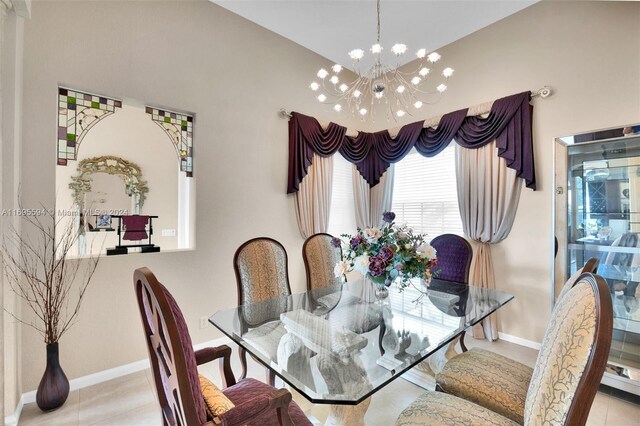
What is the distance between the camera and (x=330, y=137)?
372 centimetres

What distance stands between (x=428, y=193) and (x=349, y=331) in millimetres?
2645

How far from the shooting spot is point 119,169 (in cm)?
314

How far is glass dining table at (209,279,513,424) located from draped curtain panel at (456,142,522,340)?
2.93 feet

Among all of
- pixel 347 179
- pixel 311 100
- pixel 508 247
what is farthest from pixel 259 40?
pixel 508 247

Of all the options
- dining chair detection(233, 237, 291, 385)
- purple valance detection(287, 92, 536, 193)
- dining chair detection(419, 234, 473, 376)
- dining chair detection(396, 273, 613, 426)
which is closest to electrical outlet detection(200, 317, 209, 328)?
dining chair detection(233, 237, 291, 385)

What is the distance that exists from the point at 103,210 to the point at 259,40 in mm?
2465

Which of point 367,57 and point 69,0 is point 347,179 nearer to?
point 367,57

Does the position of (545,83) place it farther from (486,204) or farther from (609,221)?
(609,221)

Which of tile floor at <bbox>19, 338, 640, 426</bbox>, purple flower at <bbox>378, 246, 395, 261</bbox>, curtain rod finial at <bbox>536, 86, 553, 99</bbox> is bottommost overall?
tile floor at <bbox>19, 338, 640, 426</bbox>

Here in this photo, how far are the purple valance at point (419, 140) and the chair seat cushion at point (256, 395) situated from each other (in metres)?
2.28

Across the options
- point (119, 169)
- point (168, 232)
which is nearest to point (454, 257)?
point (168, 232)

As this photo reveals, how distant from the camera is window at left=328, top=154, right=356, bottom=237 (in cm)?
412

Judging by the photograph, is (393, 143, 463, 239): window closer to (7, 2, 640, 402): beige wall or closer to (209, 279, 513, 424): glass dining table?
(7, 2, 640, 402): beige wall

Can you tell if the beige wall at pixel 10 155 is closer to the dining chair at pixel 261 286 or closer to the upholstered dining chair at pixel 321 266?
the dining chair at pixel 261 286
